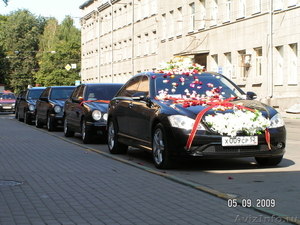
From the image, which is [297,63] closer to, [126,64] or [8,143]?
[8,143]

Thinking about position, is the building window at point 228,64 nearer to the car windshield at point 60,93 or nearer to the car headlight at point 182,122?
the car windshield at point 60,93

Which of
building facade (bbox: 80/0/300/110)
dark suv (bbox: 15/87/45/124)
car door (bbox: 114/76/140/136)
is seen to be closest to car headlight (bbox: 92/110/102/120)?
car door (bbox: 114/76/140/136)

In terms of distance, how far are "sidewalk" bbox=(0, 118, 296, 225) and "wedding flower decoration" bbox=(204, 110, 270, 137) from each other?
121cm

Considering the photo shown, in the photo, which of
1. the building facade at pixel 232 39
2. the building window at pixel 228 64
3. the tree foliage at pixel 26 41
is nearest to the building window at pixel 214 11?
the building facade at pixel 232 39

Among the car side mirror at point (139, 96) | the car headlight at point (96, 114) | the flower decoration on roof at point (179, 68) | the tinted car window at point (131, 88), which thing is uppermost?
the flower decoration on roof at point (179, 68)

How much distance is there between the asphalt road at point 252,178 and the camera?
260 inches

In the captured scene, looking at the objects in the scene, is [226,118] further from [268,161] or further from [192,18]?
[192,18]

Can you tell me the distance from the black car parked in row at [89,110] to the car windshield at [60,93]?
4050mm

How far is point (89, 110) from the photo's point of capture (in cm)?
1534

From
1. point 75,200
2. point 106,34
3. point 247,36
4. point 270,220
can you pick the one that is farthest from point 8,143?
point 106,34

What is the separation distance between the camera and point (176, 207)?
6.43 m

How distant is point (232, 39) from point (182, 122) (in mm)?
31395
